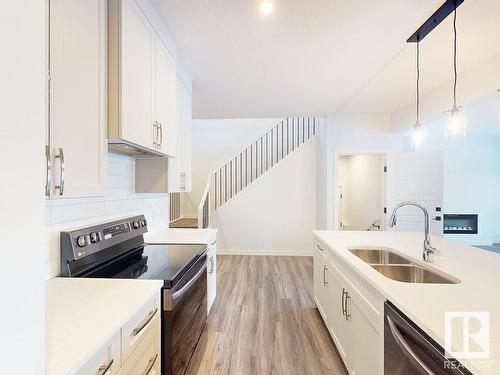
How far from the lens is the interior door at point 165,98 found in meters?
1.92

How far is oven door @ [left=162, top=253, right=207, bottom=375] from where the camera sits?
1368 mm

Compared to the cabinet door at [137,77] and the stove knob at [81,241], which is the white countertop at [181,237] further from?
the cabinet door at [137,77]

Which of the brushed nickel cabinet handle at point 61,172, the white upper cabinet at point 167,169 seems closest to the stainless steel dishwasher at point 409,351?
the brushed nickel cabinet handle at point 61,172

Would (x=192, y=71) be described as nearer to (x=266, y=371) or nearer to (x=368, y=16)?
(x=368, y=16)

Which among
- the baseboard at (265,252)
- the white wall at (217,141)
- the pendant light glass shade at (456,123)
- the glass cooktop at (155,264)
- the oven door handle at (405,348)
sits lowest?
the baseboard at (265,252)

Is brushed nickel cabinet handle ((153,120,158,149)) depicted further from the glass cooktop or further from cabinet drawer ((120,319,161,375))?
cabinet drawer ((120,319,161,375))

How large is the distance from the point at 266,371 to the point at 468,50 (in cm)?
334

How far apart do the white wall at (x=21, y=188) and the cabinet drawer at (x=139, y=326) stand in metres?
0.44

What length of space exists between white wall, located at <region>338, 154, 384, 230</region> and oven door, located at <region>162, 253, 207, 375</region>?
13.0 feet

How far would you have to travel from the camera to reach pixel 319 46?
2414mm

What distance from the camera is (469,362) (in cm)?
78

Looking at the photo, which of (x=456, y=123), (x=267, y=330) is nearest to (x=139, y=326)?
(x=267, y=330)

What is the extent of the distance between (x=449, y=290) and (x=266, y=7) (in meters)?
2.07

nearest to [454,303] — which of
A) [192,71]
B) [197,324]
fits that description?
[197,324]
